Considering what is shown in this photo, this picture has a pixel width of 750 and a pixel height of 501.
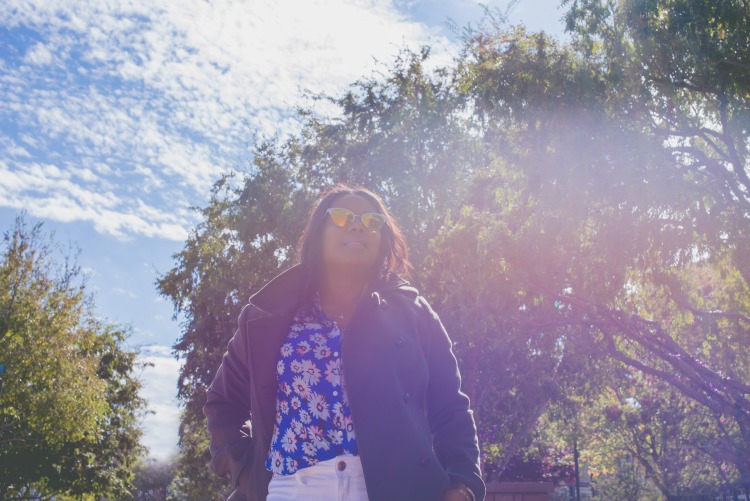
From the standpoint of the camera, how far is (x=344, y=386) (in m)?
3.01

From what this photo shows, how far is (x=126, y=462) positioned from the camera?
36.7 metres

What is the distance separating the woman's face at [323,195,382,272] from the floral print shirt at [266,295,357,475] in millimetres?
269

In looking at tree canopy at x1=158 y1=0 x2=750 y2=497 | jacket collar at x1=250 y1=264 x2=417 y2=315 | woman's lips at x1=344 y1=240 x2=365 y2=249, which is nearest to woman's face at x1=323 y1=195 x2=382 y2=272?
woman's lips at x1=344 y1=240 x2=365 y2=249

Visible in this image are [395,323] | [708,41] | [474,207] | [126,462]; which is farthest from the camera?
[126,462]

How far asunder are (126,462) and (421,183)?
22.8 m

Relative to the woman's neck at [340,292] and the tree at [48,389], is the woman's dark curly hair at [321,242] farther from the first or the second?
the tree at [48,389]

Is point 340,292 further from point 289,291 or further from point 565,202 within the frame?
point 565,202

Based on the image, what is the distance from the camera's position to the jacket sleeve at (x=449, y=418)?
2965mm

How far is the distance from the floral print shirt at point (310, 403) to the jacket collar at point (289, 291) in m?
0.10

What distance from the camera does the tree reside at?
2606 centimetres

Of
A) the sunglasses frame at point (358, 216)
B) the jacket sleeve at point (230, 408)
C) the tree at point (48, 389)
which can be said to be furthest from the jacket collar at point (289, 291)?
the tree at point (48, 389)

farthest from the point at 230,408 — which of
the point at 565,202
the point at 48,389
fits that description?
the point at 48,389

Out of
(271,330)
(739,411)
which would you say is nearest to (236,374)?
(271,330)

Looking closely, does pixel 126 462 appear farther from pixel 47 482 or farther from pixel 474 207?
pixel 474 207
